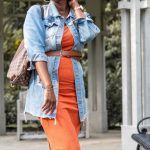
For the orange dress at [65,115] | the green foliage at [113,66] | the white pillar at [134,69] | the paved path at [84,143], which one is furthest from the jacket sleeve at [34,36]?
the green foliage at [113,66]

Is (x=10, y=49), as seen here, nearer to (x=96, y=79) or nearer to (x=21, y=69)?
(x=96, y=79)

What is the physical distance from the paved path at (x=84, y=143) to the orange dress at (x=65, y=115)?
17.5 feet

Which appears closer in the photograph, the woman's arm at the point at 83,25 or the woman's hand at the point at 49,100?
the woman's hand at the point at 49,100

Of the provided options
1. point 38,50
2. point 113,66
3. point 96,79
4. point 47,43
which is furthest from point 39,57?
point 113,66

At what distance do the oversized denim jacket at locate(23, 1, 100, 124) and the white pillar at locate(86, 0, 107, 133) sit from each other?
793 centimetres

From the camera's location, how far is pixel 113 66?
45.4ft

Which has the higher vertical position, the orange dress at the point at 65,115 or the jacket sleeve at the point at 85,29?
the jacket sleeve at the point at 85,29

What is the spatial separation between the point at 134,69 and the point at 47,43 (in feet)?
13.5

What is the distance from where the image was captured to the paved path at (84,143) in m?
8.82

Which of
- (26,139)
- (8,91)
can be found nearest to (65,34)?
(26,139)

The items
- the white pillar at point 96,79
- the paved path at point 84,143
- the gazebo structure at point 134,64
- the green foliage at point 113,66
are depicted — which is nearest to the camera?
the gazebo structure at point 134,64

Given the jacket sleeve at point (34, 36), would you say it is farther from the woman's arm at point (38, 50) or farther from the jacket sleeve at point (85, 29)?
the jacket sleeve at point (85, 29)

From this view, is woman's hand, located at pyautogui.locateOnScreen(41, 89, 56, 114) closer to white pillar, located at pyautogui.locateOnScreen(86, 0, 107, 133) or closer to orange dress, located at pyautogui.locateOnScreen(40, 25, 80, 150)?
orange dress, located at pyautogui.locateOnScreen(40, 25, 80, 150)

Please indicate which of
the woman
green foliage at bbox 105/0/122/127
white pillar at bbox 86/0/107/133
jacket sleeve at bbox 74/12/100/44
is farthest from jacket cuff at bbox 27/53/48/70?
green foliage at bbox 105/0/122/127
